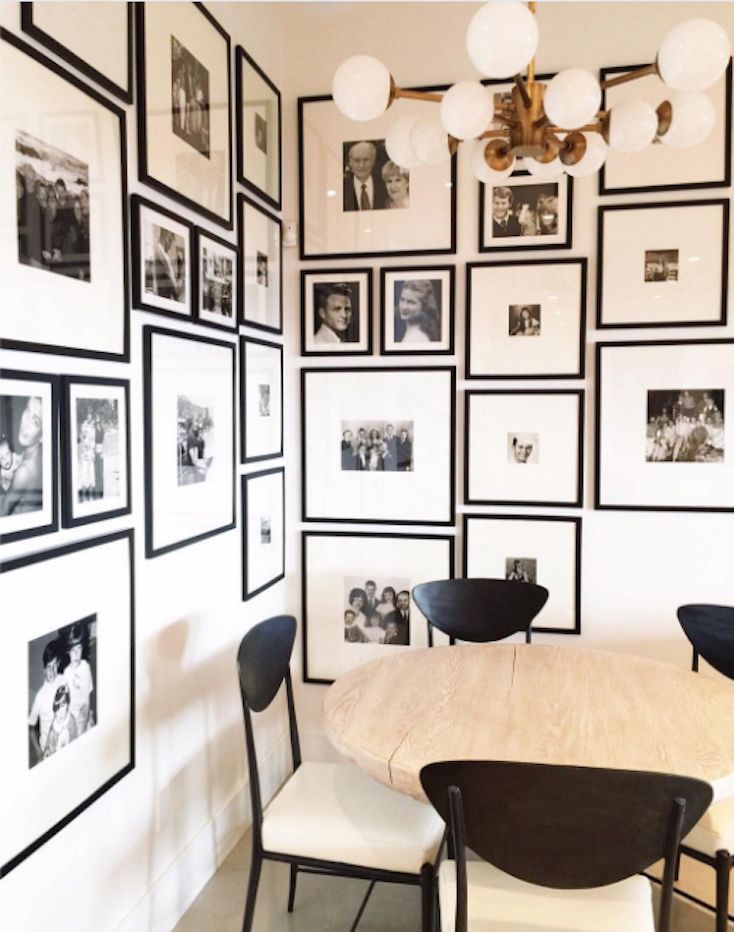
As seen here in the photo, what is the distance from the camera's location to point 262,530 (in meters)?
2.96

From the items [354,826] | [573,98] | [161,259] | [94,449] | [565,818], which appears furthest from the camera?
[161,259]

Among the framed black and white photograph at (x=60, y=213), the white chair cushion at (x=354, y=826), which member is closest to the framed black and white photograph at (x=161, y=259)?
the framed black and white photograph at (x=60, y=213)

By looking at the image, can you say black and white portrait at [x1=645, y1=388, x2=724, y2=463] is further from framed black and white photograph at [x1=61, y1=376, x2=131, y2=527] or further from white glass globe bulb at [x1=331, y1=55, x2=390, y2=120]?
framed black and white photograph at [x1=61, y1=376, x2=131, y2=527]

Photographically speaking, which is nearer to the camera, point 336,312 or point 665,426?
point 665,426

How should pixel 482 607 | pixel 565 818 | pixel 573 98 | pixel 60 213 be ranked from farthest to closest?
pixel 482 607, pixel 60 213, pixel 573 98, pixel 565 818

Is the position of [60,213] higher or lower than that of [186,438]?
higher

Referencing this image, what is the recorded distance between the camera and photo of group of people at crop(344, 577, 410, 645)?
322 cm

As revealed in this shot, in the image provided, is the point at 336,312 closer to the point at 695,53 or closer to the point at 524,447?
the point at 524,447

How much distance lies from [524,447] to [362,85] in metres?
1.76

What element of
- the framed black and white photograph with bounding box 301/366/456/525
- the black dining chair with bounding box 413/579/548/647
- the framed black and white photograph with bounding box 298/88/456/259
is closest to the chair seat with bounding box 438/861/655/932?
the black dining chair with bounding box 413/579/548/647

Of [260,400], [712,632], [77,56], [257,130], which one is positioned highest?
[257,130]

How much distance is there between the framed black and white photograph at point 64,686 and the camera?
1592 mm

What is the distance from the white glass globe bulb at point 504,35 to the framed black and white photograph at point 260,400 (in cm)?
150

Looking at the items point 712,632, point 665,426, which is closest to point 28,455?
point 712,632
